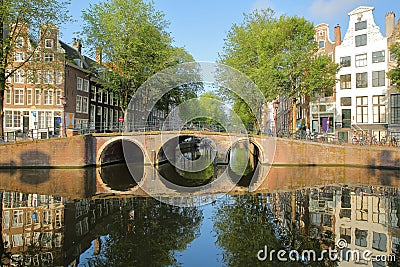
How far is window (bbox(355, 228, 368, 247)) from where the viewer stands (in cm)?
951

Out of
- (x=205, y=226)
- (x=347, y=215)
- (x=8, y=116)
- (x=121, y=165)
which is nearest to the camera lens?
(x=205, y=226)

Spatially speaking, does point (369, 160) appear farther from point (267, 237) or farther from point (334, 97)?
point (267, 237)

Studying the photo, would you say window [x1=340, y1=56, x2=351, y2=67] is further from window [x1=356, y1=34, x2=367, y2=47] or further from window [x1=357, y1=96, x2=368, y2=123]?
window [x1=357, y1=96, x2=368, y2=123]

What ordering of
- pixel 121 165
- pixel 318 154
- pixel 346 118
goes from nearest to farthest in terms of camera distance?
pixel 318 154 → pixel 121 165 → pixel 346 118

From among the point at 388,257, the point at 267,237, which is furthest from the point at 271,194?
the point at 388,257

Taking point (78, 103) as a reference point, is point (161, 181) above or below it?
below

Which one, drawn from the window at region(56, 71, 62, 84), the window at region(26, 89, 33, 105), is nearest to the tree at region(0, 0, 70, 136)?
the window at region(56, 71, 62, 84)

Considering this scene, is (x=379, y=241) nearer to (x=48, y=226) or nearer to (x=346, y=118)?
(x=48, y=226)

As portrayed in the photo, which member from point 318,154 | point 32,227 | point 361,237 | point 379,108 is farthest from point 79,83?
point 361,237

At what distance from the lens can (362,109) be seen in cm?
3469

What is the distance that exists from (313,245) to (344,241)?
40.4 inches

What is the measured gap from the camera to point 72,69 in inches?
1491

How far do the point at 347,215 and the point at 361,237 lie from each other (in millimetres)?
2544

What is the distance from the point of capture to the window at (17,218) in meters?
11.2
